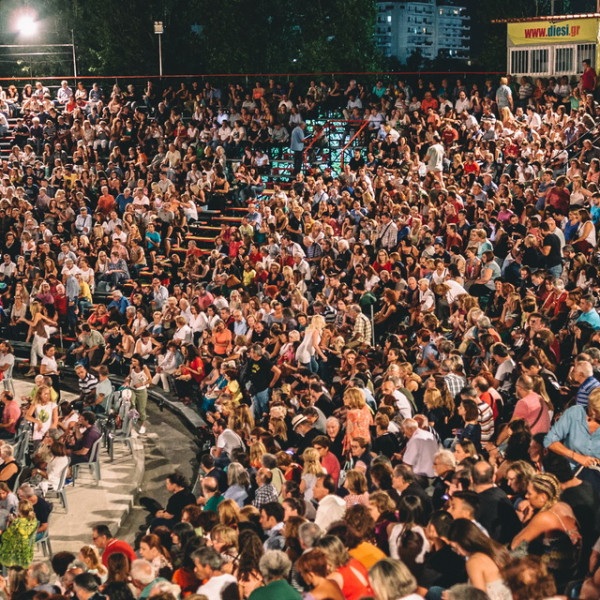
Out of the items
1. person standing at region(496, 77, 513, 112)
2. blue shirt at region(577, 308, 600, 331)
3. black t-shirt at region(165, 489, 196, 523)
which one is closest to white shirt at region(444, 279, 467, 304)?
blue shirt at region(577, 308, 600, 331)

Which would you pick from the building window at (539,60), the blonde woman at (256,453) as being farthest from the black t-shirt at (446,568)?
the building window at (539,60)

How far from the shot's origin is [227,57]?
38.1 m

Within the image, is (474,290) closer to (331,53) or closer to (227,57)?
(227,57)

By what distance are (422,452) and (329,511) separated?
1420 mm

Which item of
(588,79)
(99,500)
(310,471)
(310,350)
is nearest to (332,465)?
(310,471)

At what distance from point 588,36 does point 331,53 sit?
20.6 meters

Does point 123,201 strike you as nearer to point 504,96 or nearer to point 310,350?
point 504,96

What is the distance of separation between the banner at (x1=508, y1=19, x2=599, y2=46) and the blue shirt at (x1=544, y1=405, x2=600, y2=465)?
17.3 meters

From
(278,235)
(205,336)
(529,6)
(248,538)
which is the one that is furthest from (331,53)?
(248,538)

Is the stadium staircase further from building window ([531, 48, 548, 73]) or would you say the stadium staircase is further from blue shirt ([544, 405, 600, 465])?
blue shirt ([544, 405, 600, 465])

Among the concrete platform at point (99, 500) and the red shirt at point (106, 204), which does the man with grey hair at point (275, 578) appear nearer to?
the concrete platform at point (99, 500)

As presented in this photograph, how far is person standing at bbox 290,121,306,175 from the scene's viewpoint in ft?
68.3

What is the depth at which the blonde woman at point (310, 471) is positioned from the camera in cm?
801

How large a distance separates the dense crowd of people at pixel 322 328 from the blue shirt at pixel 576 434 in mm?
17
